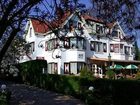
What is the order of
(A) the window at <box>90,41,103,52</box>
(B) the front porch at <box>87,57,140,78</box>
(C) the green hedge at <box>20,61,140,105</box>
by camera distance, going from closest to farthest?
(C) the green hedge at <box>20,61,140,105</box>
(B) the front porch at <box>87,57,140,78</box>
(A) the window at <box>90,41,103,52</box>

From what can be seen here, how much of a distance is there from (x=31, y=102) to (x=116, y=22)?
11.1m

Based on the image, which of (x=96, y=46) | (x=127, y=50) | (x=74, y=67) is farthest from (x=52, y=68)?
(x=127, y=50)

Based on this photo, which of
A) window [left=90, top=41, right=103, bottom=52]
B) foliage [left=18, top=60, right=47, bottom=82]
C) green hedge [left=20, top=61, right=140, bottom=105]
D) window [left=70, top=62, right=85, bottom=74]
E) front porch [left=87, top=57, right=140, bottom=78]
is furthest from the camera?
window [left=90, top=41, right=103, bottom=52]

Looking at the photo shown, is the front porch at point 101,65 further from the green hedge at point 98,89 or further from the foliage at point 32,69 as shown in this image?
the green hedge at point 98,89

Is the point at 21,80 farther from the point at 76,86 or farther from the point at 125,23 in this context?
the point at 125,23

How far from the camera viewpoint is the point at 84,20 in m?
12.8

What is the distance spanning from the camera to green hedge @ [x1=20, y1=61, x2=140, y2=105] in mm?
19344

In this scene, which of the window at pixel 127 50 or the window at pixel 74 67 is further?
the window at pixel 127 50

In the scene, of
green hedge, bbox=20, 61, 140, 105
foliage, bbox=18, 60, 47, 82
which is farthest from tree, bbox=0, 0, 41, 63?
foliage, bbox=18, 60, 47, 82

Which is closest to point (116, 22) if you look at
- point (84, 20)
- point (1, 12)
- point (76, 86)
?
point (84, 20)

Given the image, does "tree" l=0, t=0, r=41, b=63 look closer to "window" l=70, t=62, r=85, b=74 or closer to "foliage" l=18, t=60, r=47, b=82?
"foliage" l=18, t=60, r=47, b=82

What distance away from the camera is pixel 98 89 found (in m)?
21.3

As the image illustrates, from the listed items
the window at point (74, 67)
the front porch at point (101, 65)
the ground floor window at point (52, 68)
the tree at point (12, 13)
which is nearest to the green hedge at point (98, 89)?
the tree at point (12, 13)

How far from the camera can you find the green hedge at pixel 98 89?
63.5ft
